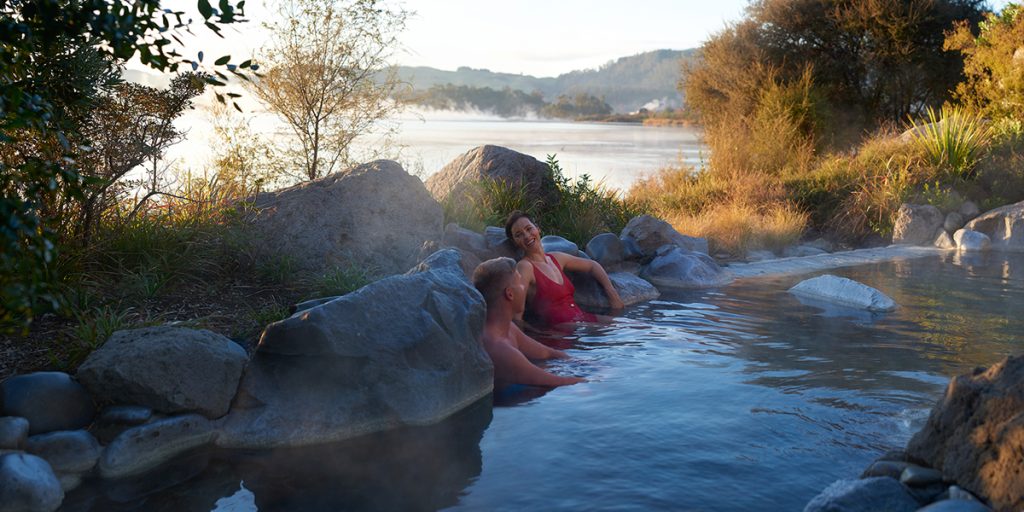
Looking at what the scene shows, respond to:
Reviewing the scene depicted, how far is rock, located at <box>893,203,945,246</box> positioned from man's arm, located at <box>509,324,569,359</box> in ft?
29.5

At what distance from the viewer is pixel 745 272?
1122cm

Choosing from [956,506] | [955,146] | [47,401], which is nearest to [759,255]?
[955,146]

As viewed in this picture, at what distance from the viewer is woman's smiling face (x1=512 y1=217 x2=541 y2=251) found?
8.17m

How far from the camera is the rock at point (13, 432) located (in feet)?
14.2

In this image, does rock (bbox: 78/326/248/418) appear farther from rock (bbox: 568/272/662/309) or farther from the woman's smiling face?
rock (bbox: 568/272/662/309)

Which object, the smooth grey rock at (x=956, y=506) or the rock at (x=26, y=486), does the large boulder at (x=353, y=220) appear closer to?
the rock at (x=26, y=486)

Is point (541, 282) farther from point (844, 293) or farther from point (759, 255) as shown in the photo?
point (759, 255)

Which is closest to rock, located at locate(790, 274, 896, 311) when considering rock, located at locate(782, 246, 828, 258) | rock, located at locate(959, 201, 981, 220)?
rock, located at locate(782, 246, 828, 258)

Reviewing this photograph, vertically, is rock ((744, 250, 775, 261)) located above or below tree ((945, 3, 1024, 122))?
below

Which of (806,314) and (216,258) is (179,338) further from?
(806,314)

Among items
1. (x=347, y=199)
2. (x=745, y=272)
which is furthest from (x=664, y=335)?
(x=745, y=272)

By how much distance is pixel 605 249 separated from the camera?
10.6m

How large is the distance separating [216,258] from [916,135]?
1424cm

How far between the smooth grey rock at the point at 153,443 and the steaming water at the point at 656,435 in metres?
0.15
